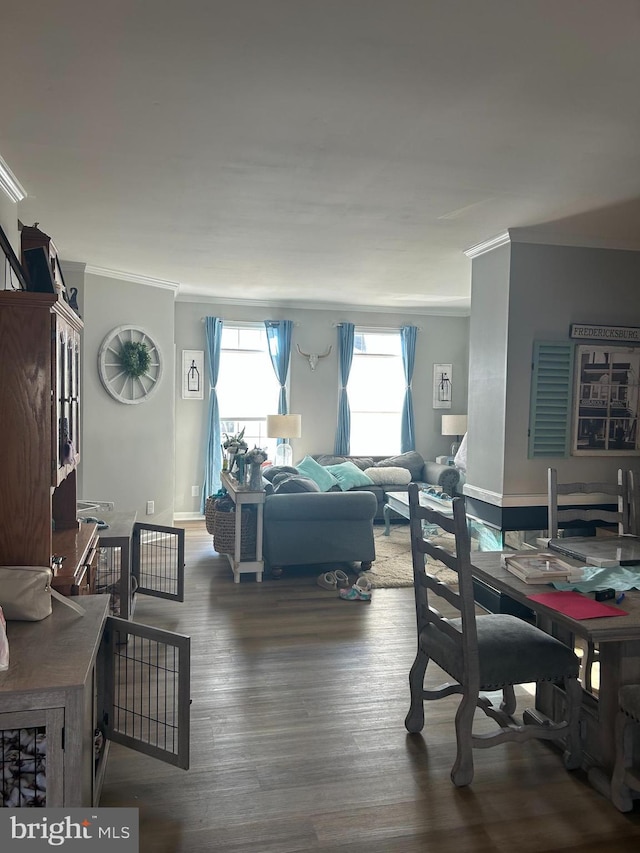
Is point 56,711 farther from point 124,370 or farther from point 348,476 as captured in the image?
point 348,476

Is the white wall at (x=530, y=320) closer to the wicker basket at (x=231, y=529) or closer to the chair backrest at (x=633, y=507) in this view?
the chair backrest at (x=633, y=507)

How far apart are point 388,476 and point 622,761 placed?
Result: 214 inches

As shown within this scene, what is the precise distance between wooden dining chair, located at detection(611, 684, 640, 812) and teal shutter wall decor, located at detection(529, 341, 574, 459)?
2319 millimetres

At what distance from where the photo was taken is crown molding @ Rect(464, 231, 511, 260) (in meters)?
4.36

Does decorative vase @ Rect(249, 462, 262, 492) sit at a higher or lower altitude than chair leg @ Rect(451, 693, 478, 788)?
higher

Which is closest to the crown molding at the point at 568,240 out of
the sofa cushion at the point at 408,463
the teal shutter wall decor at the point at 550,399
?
the teal shutter wall decor at the point at 550,399

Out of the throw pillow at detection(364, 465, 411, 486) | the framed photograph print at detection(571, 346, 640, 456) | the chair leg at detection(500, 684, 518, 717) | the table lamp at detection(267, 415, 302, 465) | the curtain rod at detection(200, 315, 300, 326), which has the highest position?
the curtain rod at detection(200, 315, 300, 326)

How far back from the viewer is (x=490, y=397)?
4.62 m

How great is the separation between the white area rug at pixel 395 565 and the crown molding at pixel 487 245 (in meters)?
2.57

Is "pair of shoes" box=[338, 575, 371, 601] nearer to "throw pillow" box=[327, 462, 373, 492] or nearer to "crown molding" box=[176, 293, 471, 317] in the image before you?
"throw pillow" box=[327, 462, 373, 492]

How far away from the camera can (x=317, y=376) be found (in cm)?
819

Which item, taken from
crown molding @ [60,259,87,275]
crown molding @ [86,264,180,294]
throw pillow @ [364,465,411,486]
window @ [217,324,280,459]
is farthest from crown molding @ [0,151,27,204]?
throw pillow @ [364,465,411,486]

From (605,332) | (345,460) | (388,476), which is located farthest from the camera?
(345,460)

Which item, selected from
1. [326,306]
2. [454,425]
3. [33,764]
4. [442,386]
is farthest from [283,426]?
[33,764]
